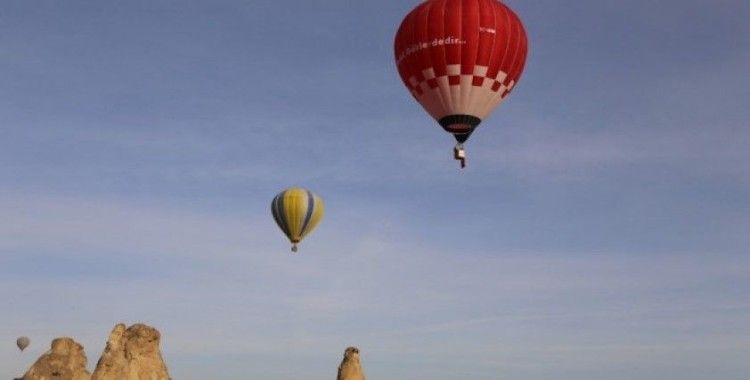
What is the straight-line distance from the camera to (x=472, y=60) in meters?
49.5

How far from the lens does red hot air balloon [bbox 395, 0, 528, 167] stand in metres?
49.5

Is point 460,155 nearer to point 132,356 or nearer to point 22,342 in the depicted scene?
Answer: point 132,356

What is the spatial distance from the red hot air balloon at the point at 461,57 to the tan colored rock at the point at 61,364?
8154 centimetres

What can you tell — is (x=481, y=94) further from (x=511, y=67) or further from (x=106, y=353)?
(x=106, y=353)

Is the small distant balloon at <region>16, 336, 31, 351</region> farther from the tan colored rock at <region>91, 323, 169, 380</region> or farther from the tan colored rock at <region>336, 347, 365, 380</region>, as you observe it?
the tan colored rock at <region>336, 347, 365, 380</region>

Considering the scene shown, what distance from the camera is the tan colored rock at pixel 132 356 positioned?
115312 mm

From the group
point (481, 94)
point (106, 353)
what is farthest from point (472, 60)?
point (106, 353)

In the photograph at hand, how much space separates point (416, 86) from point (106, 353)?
8105 centimetres

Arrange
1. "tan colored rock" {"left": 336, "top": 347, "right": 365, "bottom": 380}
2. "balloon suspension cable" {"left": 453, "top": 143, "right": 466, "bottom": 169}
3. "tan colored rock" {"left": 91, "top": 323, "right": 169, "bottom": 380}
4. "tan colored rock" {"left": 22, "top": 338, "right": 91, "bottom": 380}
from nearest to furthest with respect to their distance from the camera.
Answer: "balloon suspension cable" {"left": 453, "top": 143, "right": 466, "bottom": 169}
"tan colored rock" {"left": 22, "top": 338, "right": 91, "bottom": 380}
"tan colored rock" {"left": 91, "top": 323, "right": 169, "bottom": 380}
"tan colored rock" {"left": 336, "top": 347, "right": 365, "bottom": 380}

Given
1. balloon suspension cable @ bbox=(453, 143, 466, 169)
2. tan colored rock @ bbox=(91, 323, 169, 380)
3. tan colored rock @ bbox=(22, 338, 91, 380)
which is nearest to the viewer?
balloon suspension cable @ bbox=(453, 143, 466, 169)

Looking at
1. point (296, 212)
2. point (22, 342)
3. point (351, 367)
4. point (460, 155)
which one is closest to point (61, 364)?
point (22, 342)

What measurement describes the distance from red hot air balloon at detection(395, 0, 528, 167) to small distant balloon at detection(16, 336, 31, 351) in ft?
285

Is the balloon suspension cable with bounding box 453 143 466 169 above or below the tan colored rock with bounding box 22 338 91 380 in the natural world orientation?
above

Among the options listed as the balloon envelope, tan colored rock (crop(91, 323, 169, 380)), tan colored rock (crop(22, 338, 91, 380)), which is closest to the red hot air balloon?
the balloon envelope
